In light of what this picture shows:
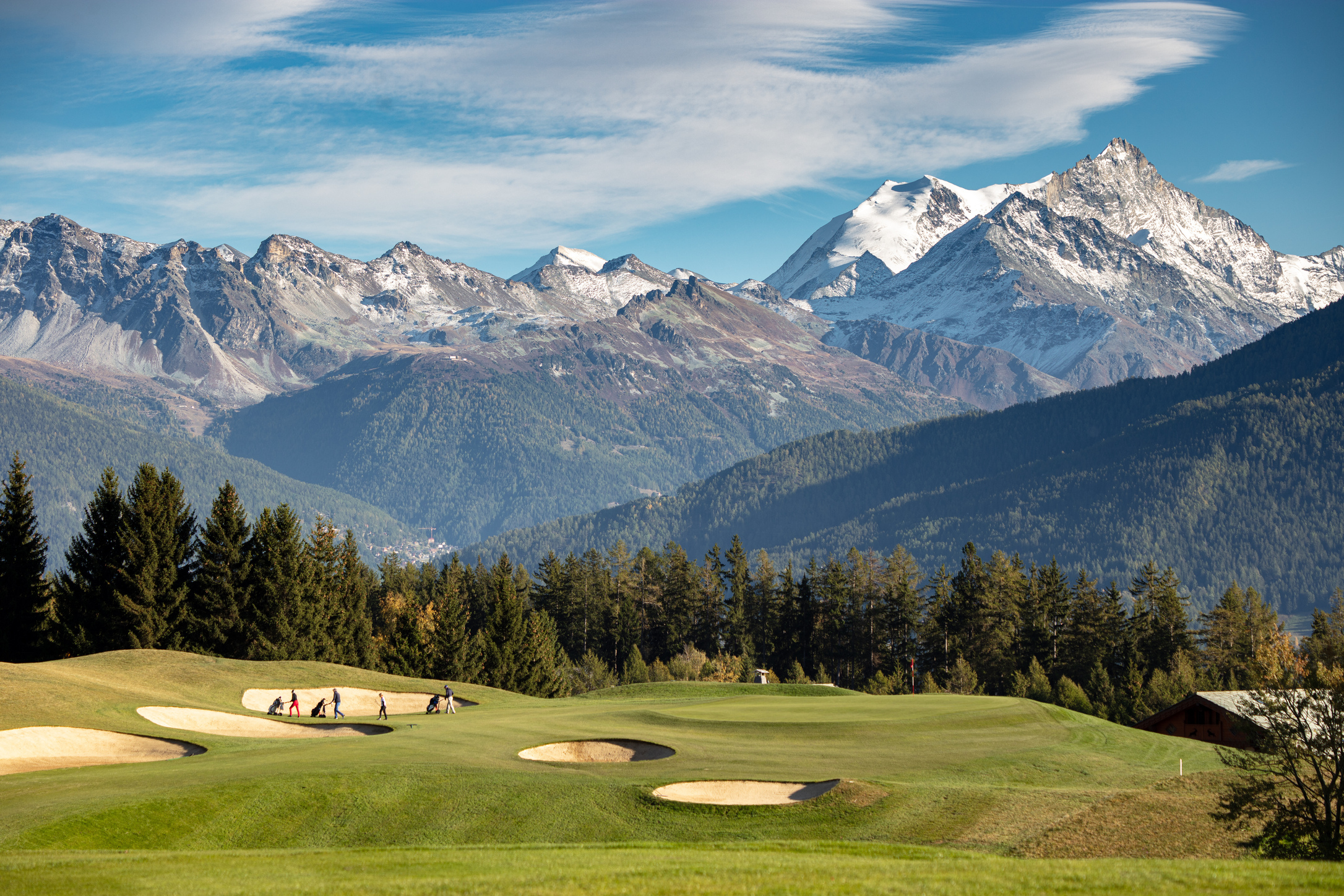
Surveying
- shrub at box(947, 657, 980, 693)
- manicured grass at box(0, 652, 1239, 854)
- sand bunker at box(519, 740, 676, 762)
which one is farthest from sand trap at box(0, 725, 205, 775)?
shrub at box(947, 657, 980, 693)

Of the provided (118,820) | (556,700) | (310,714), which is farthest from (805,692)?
(118,820)

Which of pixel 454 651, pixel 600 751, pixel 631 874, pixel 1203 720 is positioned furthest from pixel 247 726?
pixel 1203 720

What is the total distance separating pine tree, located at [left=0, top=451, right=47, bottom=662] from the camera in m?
71.5

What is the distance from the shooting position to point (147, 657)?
197 feet

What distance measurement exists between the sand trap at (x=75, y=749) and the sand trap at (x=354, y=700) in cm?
1472

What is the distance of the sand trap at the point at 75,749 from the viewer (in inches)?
1553

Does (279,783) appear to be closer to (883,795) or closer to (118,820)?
(118,820)

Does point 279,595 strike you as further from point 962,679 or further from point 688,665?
point 962,679

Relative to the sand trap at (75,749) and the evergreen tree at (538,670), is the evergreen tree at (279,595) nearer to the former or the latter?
the evergreen tree at (538,670)

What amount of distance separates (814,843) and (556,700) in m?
42.2

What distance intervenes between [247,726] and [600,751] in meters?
19.2

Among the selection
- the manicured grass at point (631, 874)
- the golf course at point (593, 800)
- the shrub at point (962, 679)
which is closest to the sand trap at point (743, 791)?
the golf course at point (593, 800)

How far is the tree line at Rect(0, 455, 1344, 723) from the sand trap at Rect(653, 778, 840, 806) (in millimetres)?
14952

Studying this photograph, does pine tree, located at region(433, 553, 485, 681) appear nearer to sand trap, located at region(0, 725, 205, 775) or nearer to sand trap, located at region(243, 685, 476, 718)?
sand trap, located at region(243, 685, 476, 718)
